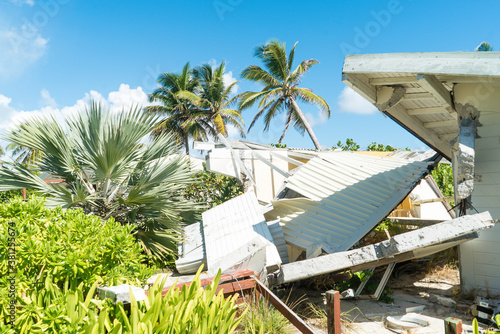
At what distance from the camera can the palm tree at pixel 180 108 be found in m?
28.4

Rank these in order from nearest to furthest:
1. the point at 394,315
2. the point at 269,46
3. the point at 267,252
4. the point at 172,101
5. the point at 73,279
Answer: the point at 73,279 → the point at 394,315 → the point at 267,252 → the point at 269,46 → the point at 172,101

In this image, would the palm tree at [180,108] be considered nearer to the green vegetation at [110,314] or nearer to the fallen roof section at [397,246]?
the fallen roof section at [397,246]

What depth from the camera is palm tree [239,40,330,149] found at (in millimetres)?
22703

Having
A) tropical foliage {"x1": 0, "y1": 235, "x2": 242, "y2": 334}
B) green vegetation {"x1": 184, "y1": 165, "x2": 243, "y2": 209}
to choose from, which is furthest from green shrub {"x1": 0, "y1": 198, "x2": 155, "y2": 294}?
green vegetation {"x1": 184, "y1": 165, "x2": 243, "y2": 209}

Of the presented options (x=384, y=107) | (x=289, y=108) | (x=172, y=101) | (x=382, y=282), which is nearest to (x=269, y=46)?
(x=289, y=108)

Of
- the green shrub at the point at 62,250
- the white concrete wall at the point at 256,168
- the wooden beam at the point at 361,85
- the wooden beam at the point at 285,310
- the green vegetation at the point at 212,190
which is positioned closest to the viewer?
the green shrub at the point at 62,250

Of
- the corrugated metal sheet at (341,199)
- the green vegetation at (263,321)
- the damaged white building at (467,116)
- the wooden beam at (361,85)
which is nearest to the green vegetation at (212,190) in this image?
the corrugated metal sheet at (341,199)

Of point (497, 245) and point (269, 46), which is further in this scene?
point (269, 46)

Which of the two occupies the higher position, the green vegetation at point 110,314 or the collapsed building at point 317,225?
the collapsed building at point 317,225

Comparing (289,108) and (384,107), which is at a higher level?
(289,108)

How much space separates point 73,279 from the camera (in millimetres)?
2727

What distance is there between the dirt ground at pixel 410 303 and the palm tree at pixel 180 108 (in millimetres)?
23322

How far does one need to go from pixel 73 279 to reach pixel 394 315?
4281 millimetres

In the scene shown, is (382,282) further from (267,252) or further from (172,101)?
(172,101)
